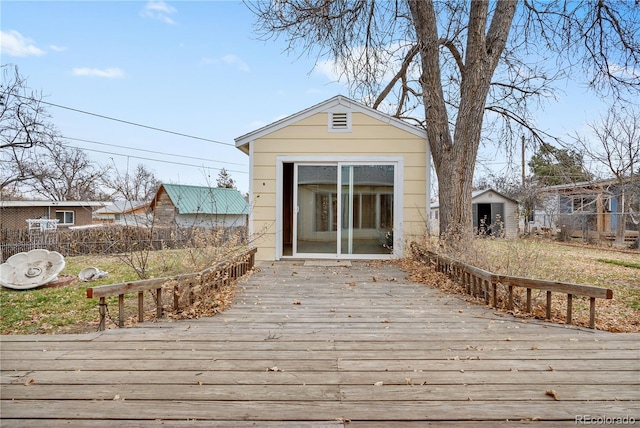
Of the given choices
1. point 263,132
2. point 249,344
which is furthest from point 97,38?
point 249,344

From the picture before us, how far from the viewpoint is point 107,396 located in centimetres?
226

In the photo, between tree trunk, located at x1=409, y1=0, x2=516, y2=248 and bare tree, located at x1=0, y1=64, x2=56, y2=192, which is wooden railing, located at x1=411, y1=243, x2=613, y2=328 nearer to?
tree trunk, located at x1=409, y1=0, x2=516, y2=248

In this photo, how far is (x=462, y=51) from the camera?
27.2ft

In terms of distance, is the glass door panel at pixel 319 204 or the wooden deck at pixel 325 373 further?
the glass door panel at pixel 319 204

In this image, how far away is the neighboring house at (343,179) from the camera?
27.1 ft

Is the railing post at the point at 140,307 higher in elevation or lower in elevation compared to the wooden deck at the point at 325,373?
higher

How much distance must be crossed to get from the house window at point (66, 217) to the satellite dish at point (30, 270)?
17425mm

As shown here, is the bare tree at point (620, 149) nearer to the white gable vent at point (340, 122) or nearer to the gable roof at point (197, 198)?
the white gable vent at point (340, 122)

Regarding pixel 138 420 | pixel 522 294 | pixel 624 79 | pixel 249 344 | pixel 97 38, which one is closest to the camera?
pixel 138 420

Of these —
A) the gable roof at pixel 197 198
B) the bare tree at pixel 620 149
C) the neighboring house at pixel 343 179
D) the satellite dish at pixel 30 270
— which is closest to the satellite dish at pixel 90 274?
the satellite dish at pixel 30 270

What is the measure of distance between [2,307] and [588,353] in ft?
27.0

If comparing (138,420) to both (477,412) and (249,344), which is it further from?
(477,412)

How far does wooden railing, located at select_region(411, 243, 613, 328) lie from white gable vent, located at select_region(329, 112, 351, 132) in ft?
11.3

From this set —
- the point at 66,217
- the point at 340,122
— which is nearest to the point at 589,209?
the point at 340,122
